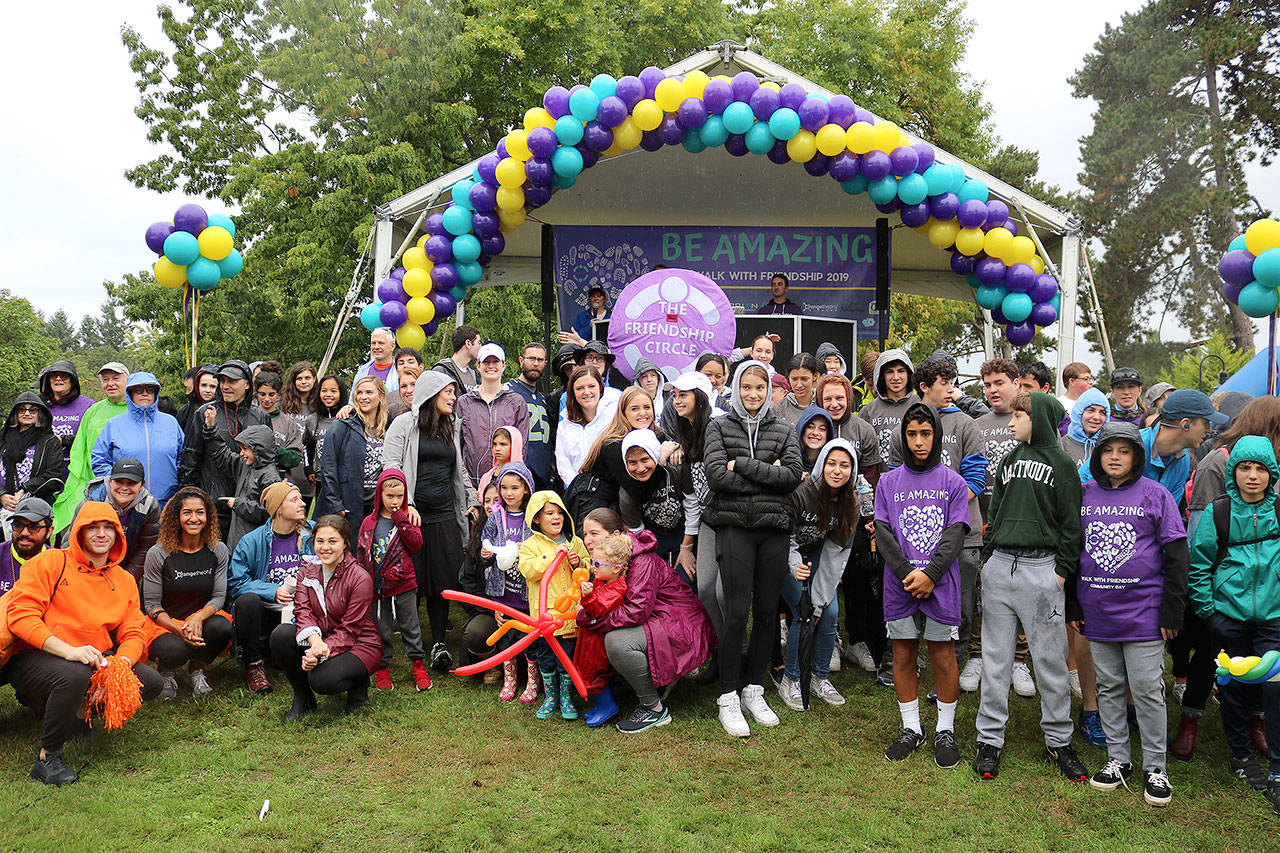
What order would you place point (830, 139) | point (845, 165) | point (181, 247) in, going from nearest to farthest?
point (181, 247)
point (830, 139)
point (845, 165)

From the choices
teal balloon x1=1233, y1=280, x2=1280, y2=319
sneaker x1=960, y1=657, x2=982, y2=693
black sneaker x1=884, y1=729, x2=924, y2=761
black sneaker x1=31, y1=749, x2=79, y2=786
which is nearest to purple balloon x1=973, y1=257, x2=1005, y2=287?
teal balloon x1=1233, y1=280, x2=1280, y2=319

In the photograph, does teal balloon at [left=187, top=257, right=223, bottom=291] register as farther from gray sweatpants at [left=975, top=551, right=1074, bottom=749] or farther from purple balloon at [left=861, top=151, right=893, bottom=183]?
gray sweatpants at [left=975, top=551, right=1074, bottom=749]

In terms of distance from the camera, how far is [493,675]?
5461 mm

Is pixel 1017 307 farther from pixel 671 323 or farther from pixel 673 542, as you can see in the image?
pixel 673 542

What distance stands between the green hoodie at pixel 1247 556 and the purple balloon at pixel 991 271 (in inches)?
160

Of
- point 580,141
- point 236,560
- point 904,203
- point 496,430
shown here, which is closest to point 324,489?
point 236,560

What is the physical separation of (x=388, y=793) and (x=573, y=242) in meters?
6.91

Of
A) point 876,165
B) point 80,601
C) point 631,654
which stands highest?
point 876,165

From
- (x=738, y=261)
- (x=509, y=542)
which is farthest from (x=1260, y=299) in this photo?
(x=509, y=542)

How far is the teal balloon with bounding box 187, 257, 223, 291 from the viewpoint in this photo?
23.2 feet

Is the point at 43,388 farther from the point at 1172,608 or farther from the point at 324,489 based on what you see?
the point at 1172,608

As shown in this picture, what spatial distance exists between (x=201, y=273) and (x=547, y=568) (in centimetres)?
401

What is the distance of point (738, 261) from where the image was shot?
10.1 meters

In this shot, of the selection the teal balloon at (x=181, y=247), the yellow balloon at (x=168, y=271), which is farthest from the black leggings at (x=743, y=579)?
the yellow balloon at (x=168, y=271)
